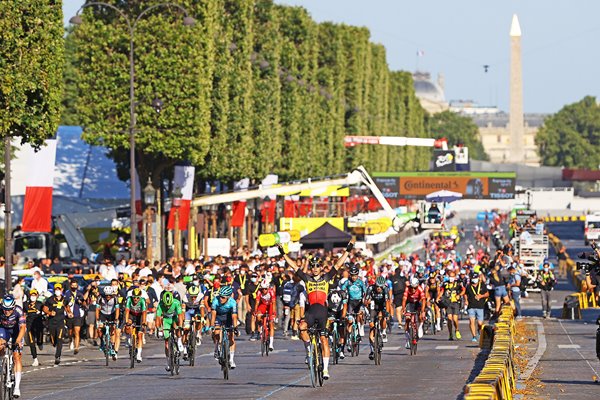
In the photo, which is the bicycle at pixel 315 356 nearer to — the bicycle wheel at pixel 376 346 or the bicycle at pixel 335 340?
the bicycle at pixel 335 340

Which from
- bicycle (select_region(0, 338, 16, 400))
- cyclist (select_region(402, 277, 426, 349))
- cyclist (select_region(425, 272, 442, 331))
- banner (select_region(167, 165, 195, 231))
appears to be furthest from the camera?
banner (select_region(167, 165, 195, 231))

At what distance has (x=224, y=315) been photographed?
31.8 m

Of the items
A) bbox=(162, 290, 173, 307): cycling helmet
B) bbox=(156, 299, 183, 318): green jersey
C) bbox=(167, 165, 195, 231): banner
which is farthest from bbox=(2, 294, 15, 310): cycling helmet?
bbox=(167, 165, 195, 231): banner

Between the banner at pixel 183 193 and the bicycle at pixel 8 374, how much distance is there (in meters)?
38.0

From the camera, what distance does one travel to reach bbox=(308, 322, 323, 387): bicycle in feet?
91.7

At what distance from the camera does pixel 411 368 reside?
33.2m

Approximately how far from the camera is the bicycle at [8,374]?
26.4 metres

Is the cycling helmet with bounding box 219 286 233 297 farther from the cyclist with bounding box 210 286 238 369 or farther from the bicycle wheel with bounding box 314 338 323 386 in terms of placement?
Result: the bicycle wheel with bounding box 314 338 323 386

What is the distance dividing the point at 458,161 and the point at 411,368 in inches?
5385

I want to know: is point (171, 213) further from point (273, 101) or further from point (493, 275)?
point (493, 275)

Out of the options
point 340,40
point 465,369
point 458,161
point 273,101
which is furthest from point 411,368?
point 458,161

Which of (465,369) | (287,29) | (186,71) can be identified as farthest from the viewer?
(287,29)

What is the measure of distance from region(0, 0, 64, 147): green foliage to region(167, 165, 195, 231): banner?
24.6m

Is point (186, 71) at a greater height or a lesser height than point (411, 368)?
greater
